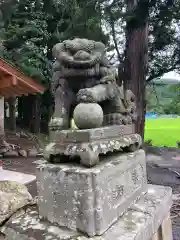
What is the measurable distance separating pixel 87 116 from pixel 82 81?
38 centimetres

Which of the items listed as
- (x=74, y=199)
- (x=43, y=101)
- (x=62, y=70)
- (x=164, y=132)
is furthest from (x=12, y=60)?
(x=164, y=132)

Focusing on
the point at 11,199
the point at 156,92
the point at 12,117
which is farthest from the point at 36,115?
the point at 11,199

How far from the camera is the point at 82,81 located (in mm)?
1886

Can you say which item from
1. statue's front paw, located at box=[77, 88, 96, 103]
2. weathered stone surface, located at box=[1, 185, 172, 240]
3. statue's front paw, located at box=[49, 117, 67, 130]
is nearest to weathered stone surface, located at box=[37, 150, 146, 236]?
weathered stone surface, located at box=[1, 185, 172, 240]

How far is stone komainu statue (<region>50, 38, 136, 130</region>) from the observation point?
5.77ft

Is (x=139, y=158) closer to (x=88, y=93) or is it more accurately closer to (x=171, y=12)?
(x=88, y=93)

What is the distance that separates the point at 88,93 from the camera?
65.2 inches

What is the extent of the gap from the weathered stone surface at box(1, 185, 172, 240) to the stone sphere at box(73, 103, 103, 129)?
0.63m

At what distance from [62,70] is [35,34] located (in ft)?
30.2

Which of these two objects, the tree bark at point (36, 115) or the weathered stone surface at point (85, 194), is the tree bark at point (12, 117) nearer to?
the tree bark at point (36, 115)

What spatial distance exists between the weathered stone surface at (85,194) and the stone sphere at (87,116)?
0.25 metres

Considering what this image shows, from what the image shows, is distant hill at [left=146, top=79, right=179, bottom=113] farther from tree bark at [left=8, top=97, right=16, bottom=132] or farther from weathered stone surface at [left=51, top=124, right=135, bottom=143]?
weathered stone surface at [left=51, top=124, right=135, bottom=143]

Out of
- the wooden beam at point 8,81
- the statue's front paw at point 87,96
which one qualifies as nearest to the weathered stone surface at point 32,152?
the wooden beam at point 8,81

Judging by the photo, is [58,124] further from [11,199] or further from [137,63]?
[137,63]
